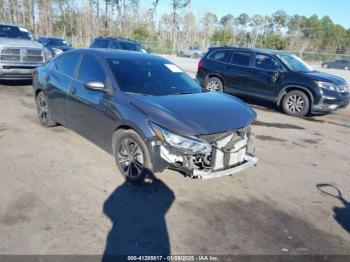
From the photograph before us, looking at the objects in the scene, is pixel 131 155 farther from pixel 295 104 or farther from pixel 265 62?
pixel 265 62

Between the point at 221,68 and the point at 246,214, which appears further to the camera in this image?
the point at 221,68

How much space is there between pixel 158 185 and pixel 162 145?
2.45 ft

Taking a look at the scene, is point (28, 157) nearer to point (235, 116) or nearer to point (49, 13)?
point (235, 116)

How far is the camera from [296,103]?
904 cm

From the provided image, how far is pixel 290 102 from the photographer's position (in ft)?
30.0

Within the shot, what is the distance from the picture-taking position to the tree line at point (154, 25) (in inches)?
1814

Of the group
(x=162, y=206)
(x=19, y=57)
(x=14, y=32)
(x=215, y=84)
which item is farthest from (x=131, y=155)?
(x=14, y=32)

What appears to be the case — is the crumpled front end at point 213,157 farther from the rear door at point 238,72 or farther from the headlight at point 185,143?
the rear door at point 238,72

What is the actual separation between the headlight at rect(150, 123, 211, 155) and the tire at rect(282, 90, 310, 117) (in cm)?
625

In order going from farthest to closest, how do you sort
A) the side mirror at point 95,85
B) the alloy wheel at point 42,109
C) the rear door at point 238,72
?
the rear door at point 238,72, the alloy wheel at point 42,109, the side mirror at point 95,85

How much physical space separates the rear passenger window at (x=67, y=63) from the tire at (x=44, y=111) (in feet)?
2.73

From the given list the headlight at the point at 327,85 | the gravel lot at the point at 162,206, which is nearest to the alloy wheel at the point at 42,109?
the gravel lot at the point at 162,206

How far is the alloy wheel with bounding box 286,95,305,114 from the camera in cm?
896

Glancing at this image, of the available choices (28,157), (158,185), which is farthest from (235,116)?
(28,157)
